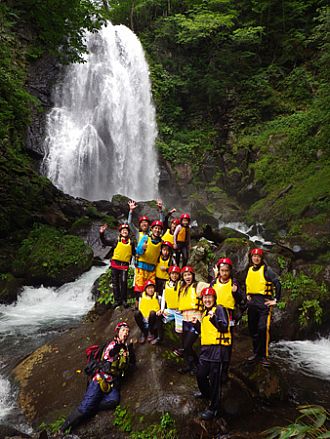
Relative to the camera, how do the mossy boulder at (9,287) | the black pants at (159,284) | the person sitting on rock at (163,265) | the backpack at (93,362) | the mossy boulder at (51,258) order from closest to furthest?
the backpack at (93,362) < the person sitting on rock at (163,265) < the black pants at (159,284) < the mossy boulder at (9,287) < the mossy boulder at (51,258)

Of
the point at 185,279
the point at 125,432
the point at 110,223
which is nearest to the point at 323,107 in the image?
the point at 110,223

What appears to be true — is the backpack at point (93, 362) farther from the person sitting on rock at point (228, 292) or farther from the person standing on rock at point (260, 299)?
the person standing on rock at point (260, 299)

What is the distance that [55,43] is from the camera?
18.3 m

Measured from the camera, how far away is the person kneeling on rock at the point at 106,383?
4.29m

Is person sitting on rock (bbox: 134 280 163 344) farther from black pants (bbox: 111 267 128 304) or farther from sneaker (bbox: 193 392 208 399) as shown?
black pants (bbox: 111 267 128 304)

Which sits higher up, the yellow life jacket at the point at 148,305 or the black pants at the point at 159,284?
the black pants at the point at 159,284

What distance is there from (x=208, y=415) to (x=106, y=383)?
1.33 metres

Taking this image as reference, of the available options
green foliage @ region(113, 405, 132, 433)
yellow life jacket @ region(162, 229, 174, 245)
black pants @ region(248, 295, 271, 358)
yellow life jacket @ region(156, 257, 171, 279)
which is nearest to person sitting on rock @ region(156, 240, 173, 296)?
yellow life jacket @ region(156, 257, 171, 279)

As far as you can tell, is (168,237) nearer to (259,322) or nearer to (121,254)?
(121,254)

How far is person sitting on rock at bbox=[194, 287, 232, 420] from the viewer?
13.0 ft

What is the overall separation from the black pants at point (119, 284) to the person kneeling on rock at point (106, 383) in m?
2.18

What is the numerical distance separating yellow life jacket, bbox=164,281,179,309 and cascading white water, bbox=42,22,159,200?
12750 mm

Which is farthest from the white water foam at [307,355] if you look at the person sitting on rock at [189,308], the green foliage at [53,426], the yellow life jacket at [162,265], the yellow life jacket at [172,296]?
the green foliage at [53,426]

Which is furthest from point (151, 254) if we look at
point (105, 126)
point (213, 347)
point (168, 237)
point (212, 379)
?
point (105, 126)
